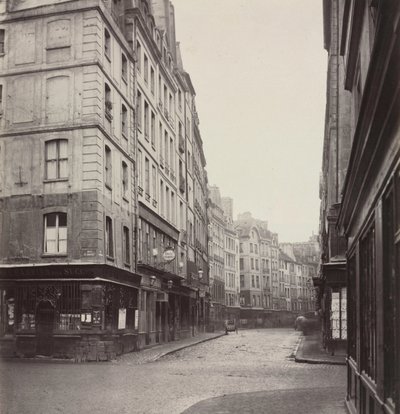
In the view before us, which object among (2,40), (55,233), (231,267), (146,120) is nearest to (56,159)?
(55,233)

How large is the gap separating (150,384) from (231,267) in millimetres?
81700

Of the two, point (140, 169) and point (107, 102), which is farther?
point (140, 169)

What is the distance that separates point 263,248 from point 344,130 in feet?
294

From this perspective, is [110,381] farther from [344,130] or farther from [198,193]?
[198,193]

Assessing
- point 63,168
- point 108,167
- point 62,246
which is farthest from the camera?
point 108,167

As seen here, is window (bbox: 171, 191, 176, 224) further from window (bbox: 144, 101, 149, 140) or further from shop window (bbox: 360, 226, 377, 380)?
shop window (bbox: 360, 226, 377, 380)

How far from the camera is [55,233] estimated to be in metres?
25.7

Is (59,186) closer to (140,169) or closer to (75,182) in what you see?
(75,182)

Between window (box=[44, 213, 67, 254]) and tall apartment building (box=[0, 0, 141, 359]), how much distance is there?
38 mm

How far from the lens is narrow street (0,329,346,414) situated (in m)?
12.0

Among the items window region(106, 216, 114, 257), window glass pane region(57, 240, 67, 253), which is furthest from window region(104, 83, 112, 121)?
window glass pane region(57, 240, 67, 253)

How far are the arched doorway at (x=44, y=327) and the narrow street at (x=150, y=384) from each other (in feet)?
6.32

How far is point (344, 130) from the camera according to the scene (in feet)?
82.5

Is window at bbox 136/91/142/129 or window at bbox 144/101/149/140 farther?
window at bbox 144/101/149/140
